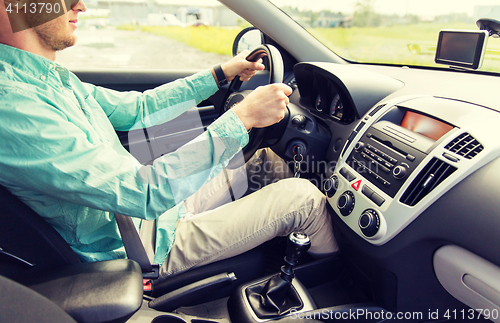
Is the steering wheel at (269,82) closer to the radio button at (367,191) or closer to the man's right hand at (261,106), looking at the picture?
the man's right hand at (261,106)

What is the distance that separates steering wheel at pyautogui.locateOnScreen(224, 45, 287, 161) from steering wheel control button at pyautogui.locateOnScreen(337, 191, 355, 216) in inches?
16.0

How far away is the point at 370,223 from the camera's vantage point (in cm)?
93

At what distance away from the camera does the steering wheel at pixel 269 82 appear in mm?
1021

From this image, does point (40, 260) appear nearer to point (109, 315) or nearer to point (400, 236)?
point (109, 315)

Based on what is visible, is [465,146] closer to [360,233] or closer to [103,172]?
[360,233]

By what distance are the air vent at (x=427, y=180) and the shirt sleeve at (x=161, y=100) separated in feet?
2.65

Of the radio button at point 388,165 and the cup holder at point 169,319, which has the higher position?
the radio button at point 388,165

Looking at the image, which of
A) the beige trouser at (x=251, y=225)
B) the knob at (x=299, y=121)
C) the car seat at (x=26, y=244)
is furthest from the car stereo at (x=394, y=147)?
the car seat at (x=26, y=244)

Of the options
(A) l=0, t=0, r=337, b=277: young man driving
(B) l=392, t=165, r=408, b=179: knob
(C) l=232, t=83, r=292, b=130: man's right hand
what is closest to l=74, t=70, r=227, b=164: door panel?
(A) l=0, t=0, r=337, b=277: young man driving

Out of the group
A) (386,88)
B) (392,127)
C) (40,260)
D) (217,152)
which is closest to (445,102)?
(392,127)

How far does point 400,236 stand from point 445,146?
261 mm

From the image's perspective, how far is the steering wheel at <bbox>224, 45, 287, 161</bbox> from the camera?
40.2 inches

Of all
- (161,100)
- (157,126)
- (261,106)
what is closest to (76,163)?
(261,106)

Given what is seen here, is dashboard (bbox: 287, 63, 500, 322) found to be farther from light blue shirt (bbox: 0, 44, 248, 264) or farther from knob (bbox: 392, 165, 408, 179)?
light blue shirt (bbox: 0, 44, 248, 264)
